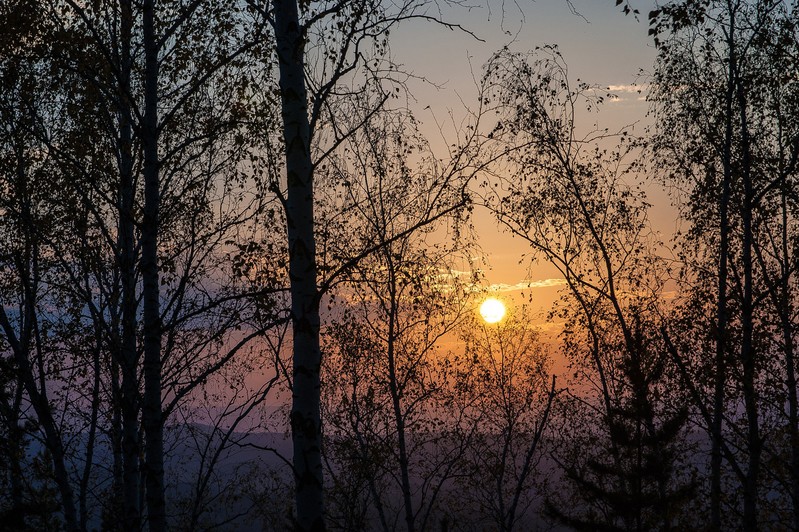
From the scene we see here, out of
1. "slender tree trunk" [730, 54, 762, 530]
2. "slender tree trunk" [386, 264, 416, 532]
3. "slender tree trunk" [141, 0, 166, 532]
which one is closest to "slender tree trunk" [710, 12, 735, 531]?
"slender tree trunk" [730, 54, 762, 530]

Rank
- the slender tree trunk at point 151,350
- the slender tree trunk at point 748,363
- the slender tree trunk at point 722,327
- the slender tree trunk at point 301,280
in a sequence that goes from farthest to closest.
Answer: the slender tree trunk at point 722,327
the slender tree trunk at point 748,363
the slender tree trunk at point 151,350
the slender tree trunk at point 301,280

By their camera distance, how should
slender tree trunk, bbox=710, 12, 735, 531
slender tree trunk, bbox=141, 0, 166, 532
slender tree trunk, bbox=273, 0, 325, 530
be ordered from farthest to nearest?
slender tree trunk, bbox=710, 12, 735, 531, slender tree trunk, bbox=141, 0, 166, 532, slender tree trunk, bbox=273, 0, 325, 530

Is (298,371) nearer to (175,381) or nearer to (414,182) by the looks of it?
(175,381)

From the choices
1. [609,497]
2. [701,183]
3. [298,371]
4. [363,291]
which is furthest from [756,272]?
[298,371]

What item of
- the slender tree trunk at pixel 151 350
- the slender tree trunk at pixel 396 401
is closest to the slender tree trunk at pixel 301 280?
the slender tree trunk at pixel 151 350

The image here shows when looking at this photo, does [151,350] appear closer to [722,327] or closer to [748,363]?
[748,363]

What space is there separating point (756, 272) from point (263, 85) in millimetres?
15603

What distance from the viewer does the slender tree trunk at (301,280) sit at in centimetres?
520

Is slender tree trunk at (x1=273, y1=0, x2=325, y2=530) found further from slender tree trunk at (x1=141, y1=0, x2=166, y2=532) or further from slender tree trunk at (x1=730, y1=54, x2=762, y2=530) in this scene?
slender tree trunk at (x1=730, y1=54, x2=762, y2=530)

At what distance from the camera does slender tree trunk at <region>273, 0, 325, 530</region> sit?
205 inches

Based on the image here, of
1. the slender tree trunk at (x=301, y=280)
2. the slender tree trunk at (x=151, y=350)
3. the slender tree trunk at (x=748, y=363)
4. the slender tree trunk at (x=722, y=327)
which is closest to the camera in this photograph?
the slender tree trunk at (x=301, y=280)

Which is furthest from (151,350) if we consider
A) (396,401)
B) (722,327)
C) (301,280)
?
(722,327)

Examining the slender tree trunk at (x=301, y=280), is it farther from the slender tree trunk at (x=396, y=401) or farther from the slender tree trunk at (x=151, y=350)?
the slender tree trunk at (x=396, y=401)

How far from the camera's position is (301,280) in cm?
544
